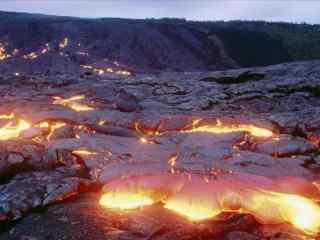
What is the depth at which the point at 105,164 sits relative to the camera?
818 centimetres

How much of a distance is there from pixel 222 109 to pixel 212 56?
2843 centimetres

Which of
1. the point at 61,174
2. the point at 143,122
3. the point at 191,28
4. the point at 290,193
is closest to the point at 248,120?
the point at 143,122

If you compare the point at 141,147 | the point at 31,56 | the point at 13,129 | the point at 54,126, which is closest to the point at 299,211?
the point at 141,147

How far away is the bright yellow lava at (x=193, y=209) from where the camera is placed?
20.2ft

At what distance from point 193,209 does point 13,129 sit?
19.3 feet

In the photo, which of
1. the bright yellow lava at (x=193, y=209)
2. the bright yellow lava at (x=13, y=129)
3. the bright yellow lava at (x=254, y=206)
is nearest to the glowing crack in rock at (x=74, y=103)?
the bright yellow lava at (x=13, y=129)

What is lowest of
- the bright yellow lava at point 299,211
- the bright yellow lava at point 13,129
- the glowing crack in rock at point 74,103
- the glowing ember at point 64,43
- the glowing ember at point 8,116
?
the bright yellow lava at point 299,211

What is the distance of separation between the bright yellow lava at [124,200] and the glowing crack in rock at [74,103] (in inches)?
225

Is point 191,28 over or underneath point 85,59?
over

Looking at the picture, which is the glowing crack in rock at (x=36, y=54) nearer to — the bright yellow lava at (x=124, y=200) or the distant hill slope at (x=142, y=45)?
the distant hill slope at (x=142, y=45)

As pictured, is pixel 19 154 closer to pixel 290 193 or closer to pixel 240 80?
pixel 290 193

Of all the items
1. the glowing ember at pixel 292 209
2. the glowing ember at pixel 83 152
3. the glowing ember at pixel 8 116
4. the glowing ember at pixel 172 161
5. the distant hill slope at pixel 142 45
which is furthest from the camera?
the distant hill slope at pixel 142 45

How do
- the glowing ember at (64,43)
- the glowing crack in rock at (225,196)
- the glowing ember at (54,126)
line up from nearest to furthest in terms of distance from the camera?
the glowing crack in rock at (225,196) → the glowing ember at (54,126) → the glowing ember at (64,43)

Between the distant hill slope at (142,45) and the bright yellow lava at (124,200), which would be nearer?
the bright yellow lava at (124,200)
